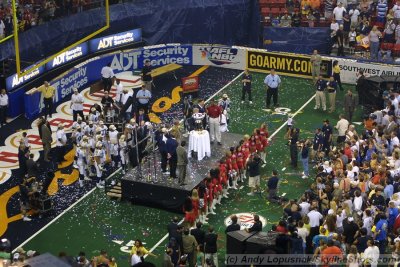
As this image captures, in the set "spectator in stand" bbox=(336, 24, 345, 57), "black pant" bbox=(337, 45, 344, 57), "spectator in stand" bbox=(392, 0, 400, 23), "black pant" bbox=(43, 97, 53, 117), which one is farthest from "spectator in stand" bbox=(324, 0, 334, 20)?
"black pant" bbox=(43, 97, 53, 117)

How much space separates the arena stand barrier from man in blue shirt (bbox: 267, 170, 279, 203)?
10594 millimetres

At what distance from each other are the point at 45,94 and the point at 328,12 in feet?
44.9

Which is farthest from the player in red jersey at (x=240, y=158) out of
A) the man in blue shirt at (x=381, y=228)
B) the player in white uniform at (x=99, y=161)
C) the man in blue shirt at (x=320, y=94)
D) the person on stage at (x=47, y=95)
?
the person on stage at (x=47, y=95)

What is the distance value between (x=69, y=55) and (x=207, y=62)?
6178 millimetres

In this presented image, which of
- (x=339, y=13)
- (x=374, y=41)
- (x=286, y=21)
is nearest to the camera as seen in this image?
(x=374, y=41)

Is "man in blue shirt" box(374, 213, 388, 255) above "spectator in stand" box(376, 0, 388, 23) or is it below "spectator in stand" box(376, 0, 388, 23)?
below

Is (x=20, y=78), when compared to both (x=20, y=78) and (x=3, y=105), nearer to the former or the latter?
(x=20, y=78)

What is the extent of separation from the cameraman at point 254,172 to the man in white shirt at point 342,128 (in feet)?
11.9

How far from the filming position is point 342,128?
30.9 m

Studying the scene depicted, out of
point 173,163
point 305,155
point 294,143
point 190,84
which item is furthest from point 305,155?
point 190,84

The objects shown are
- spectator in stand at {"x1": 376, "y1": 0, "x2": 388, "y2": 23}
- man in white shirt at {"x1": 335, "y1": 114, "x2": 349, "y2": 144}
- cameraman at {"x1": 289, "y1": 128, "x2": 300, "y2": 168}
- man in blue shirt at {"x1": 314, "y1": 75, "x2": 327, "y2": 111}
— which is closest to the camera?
cameraman at {"x1": 289, "y1": 128, "x2": 300, "y2": 168}

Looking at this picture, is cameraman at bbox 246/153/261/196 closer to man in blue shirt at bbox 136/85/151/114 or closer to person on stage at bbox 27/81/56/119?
man in blue shirt at bbox 136/85/151/114

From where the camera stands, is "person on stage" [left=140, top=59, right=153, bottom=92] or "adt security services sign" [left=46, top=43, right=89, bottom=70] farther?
"person on stage" [left=140, top=59, right=153, bottom=92]

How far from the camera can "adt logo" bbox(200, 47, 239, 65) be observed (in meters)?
39.3
